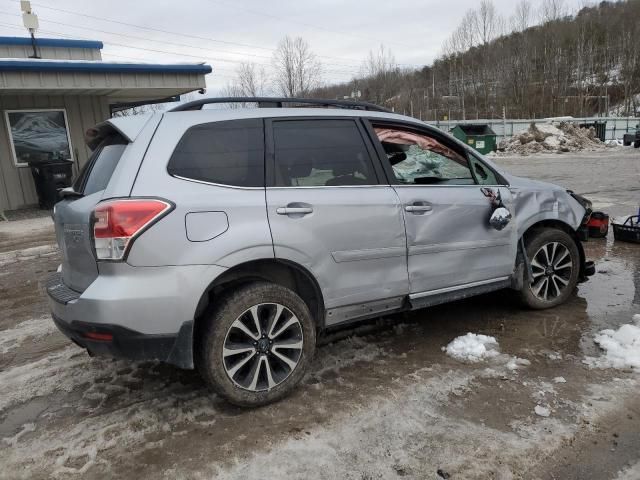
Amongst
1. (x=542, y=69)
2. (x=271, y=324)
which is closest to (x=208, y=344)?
(x=271, y=324)

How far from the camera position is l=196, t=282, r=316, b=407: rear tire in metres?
2.88

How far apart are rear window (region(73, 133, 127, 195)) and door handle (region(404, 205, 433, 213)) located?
1.88 metres

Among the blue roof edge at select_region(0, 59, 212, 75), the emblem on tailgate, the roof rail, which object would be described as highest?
the blue roof edge at select_region(0, 59, 212, 75)

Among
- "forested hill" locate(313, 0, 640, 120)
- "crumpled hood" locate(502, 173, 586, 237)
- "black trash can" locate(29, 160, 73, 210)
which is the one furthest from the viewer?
"forested hill" locate(313, 0, 640, 120)

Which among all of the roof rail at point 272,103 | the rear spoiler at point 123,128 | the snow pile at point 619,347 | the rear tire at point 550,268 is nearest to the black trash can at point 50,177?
the rear spoiler at point 123,128

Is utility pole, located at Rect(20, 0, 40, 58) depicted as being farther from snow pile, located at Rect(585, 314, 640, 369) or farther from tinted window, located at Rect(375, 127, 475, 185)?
snow pile, located at Rect(585, 314, 640, 369)

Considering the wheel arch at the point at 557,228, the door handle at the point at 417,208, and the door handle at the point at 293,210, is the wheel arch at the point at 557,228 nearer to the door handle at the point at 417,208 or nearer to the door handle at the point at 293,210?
the door handle at the point at 417,208

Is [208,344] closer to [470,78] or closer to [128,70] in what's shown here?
[128,70]

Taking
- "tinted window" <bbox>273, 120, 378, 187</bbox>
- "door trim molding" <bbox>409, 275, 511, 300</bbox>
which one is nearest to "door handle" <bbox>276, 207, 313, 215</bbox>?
"tinted window" <bbox>273, 120, 378, 187</bbox>

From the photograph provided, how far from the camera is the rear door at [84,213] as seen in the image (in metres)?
2.80

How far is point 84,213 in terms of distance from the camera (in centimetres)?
282

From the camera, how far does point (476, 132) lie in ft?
93.0

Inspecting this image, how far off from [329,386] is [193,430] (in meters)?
0.92

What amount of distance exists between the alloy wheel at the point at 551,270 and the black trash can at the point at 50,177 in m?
11.3
